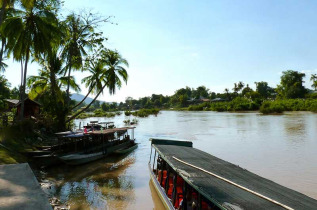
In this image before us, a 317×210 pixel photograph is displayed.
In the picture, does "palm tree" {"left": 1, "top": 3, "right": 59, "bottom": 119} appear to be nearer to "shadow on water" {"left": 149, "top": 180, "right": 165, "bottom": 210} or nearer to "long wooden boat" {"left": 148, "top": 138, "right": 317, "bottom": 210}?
"shadow on water" {"left": 149, "top": 180, "right": 165, "bottom": 210}

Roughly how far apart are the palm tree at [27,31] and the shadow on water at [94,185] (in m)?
7.13

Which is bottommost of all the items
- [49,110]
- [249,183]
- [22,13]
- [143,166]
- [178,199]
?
[143,166]

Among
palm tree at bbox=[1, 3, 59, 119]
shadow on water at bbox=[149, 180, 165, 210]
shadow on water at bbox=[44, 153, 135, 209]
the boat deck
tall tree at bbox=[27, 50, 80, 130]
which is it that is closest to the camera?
the boat deck

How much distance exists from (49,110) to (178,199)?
16912 millimetres

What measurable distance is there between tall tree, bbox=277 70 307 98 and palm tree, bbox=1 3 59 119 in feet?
224

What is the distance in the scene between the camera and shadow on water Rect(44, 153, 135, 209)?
9.29m

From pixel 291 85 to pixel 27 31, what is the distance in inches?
2986

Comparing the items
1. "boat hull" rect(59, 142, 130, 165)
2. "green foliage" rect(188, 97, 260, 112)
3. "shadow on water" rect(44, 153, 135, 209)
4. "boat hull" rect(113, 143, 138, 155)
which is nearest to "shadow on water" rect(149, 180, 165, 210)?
"shadow on water" rect(44, 153, 135, 209)

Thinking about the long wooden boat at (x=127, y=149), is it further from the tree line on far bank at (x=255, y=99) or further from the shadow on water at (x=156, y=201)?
the tree line on far bank at (x=255, y=99)

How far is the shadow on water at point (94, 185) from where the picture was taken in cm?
929

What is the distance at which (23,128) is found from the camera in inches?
666

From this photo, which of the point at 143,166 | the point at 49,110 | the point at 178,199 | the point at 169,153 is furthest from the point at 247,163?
the point at 49,110

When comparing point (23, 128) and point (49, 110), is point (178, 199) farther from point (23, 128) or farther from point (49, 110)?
point (49, 110)

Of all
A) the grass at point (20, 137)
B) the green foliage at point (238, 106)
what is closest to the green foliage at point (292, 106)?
the green foliage at point (238, 106)
